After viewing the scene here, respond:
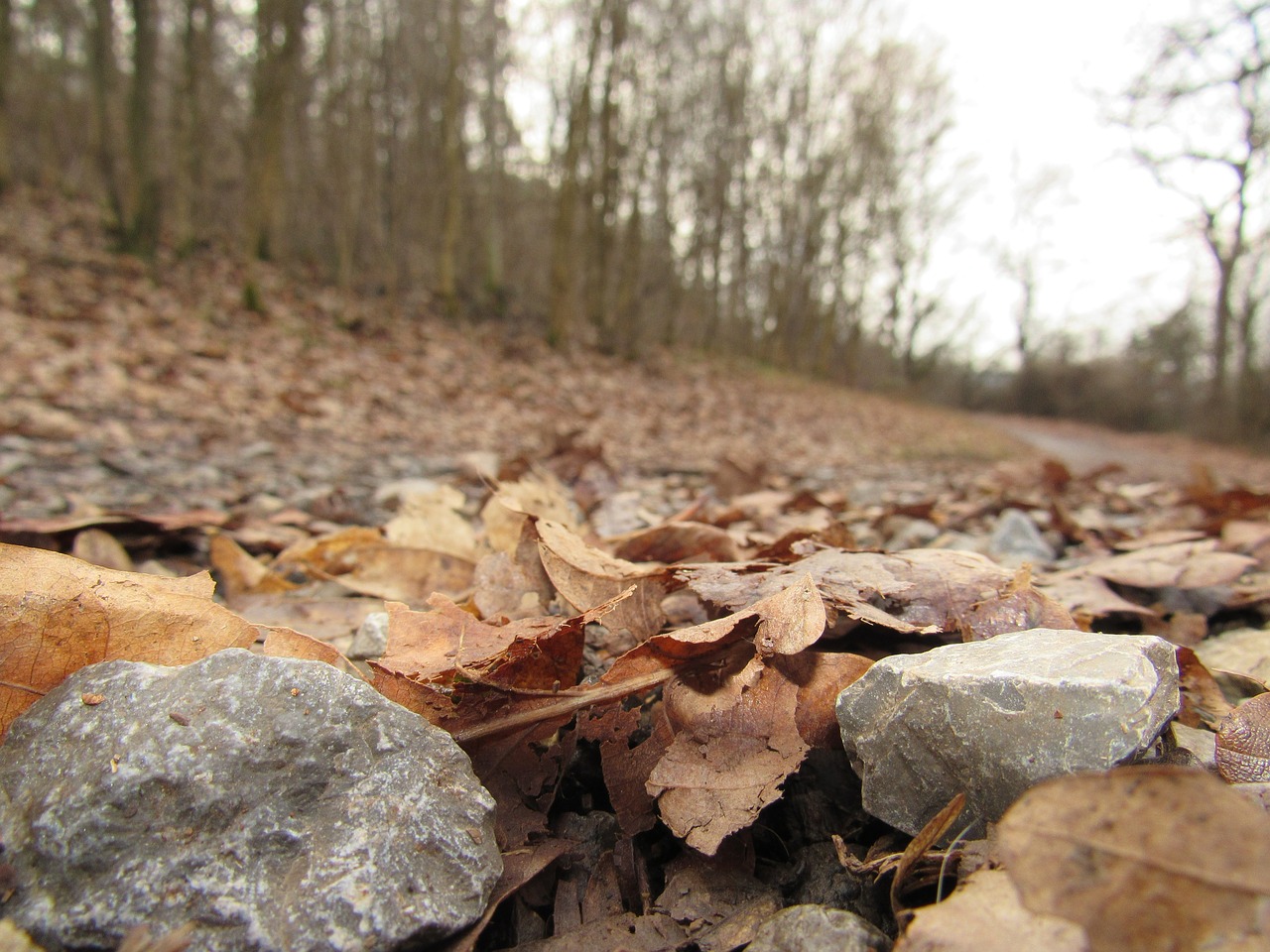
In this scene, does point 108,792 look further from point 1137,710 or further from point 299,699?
point 1137,710

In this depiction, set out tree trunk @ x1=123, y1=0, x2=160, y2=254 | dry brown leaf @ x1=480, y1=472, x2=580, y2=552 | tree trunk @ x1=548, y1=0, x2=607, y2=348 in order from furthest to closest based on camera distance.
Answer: tree trunk @ x1=548, y1=0, x2=607, y2=348, tree trunk @ x1=123, y1=0, x2=160, y2=254, dry brown leaf @ x1=480, y1=472, x2=580, y2=552

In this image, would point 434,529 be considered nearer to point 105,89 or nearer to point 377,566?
point 377,566

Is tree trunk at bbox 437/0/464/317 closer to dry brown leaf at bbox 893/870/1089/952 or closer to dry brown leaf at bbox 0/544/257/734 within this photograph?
dry brown leaf at bbox 0/544/257/734

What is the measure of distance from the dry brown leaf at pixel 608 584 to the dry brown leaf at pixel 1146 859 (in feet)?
2.19

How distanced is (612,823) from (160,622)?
0.65 metres

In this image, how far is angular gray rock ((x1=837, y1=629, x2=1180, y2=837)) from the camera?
0.75 metres

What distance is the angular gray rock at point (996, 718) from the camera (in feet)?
2.46

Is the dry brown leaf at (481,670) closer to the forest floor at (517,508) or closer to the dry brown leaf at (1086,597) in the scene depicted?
→ the forest floor at (517,508)

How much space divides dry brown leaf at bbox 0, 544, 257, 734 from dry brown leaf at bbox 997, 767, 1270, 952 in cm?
95

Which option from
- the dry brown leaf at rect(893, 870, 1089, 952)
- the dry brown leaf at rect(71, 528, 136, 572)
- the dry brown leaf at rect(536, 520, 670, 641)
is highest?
the dry brown leaf at rect(536, 520, 670, 641)

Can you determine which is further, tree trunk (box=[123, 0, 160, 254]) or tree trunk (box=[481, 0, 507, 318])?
tree trunk (box=[481, 0, 507, 318])

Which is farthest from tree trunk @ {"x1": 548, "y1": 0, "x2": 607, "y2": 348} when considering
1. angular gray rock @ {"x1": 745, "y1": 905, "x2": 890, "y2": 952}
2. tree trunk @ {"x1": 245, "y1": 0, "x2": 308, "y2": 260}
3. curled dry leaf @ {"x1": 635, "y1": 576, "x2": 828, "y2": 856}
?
A: angular gray rock @ {"x1": 745, "y1": 905, "x2": 890, "y2": 952}

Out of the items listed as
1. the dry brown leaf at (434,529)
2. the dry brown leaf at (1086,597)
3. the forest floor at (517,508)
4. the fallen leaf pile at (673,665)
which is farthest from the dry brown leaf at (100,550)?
the dry brown leaf at (1086,597)

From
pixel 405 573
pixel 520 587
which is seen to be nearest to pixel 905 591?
pixel 520 587
